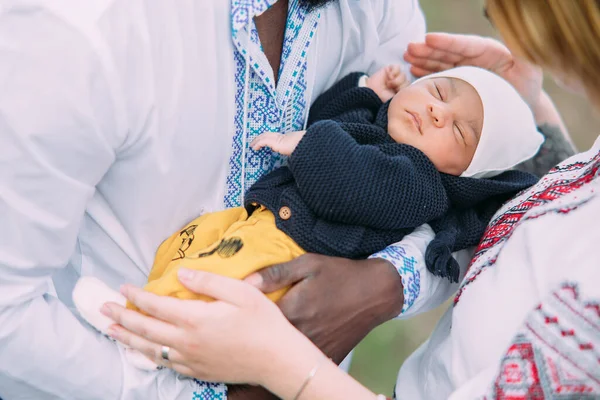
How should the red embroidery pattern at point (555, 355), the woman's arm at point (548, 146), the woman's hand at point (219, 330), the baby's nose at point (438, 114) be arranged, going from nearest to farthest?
1. the red embroidery pattern at point (555, 355)
2. the woman's hand at point (219, 330)
3. the baby's nose at point (438, 114)
4. the woman's arm at point (548, 146)

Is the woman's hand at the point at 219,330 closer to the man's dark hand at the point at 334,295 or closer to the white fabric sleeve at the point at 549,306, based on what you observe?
the man's dark hand at the point at 334,295

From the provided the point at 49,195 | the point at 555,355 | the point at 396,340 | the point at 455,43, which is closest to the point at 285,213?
the point at 49,195

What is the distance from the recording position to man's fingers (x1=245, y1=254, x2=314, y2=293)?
1.10m

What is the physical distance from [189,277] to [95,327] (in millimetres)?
237

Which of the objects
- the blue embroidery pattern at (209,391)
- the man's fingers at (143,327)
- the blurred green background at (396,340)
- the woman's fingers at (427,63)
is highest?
the woman's fingers at (427,63)

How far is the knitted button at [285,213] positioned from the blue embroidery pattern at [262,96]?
4.2 inches

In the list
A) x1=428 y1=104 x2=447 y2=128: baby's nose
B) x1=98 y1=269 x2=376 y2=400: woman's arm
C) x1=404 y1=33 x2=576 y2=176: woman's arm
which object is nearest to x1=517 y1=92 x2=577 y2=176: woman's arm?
x1=404 y1=33 x2=576 y2=176: woman's arm

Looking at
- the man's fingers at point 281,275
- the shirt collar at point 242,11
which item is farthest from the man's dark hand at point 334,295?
the shirt collar at point 242,11

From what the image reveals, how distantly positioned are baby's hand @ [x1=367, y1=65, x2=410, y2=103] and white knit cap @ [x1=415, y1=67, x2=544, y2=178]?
0.07 meters

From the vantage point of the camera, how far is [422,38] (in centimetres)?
163

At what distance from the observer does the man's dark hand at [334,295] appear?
1128 mm

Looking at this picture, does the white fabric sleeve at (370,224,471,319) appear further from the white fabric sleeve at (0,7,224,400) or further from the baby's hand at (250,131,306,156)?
the white fabric sleeve at (0,7,224,400)

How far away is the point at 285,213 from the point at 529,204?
18.5 inches

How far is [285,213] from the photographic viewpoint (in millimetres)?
1229
